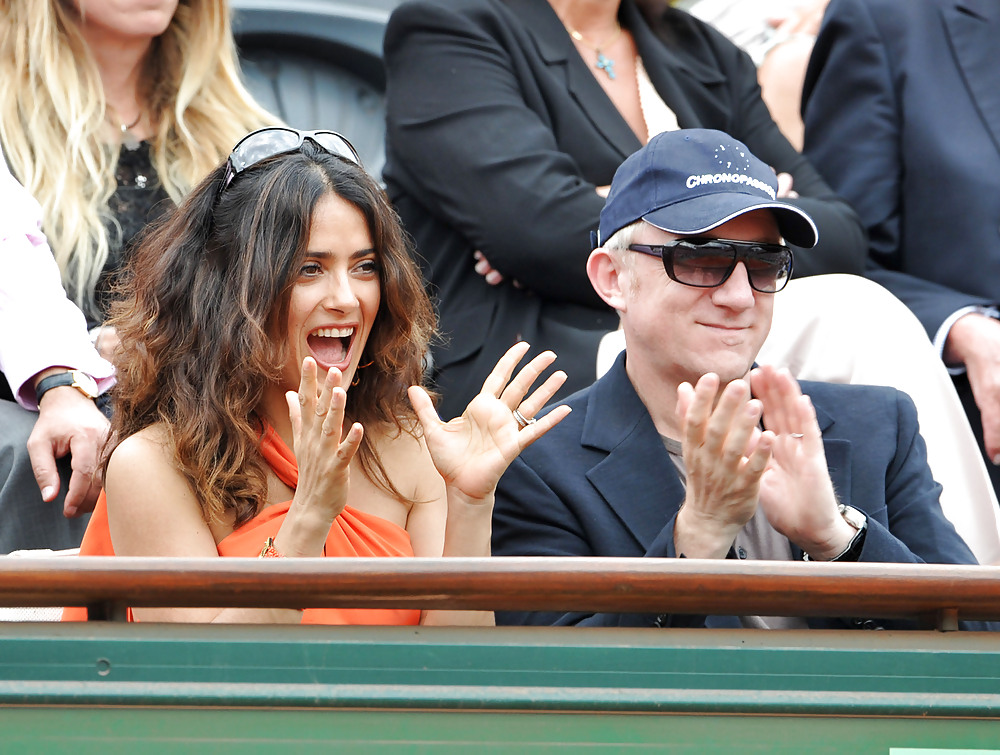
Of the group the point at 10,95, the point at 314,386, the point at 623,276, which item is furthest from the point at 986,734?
the point at 10,95

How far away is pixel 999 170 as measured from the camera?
115 inches

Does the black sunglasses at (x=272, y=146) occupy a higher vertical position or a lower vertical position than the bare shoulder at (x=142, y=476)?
higher

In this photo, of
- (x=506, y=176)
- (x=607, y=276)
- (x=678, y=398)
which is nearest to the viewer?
(x=678, y=398)

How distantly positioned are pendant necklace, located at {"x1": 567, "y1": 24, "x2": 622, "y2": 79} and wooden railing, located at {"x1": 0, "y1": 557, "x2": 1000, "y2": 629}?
1.83 meters

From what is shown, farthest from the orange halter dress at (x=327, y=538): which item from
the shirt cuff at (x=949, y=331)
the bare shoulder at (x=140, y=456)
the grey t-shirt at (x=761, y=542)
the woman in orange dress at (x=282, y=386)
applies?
the shirt cuff at (x=949, y=331)

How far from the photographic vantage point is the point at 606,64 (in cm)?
298

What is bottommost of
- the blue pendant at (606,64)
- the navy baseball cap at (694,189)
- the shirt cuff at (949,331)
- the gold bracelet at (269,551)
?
the shirt cuff at (949,331)

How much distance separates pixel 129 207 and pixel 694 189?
4.17 feet

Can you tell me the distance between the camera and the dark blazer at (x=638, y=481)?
2.01 meters

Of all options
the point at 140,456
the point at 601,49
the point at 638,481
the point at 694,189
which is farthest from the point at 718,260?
the point at 601,49

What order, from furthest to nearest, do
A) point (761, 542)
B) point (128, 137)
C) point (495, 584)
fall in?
point (128, 137) → point (761, 542) → point (495, 584)

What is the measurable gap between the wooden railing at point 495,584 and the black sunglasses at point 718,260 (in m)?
0.77

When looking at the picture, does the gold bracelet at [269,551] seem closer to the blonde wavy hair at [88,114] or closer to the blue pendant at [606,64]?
the blonde wavy hair at [88,114]

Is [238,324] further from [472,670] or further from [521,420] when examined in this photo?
[472,670]
